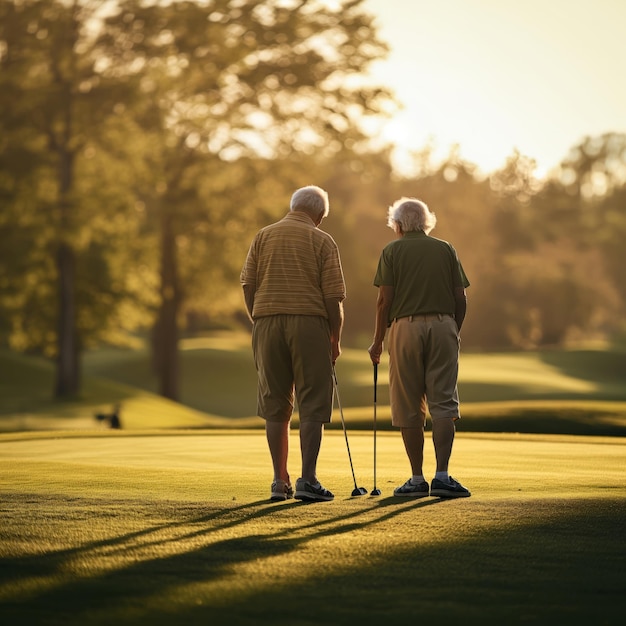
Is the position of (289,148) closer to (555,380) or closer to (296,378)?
(555,380)

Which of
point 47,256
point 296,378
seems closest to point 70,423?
point 47,256

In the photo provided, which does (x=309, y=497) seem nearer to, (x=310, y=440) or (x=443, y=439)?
(x=310, y=440)

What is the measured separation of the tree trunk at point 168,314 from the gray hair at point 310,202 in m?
32.3

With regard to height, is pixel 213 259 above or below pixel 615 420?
above

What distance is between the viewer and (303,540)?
6625 millimetres

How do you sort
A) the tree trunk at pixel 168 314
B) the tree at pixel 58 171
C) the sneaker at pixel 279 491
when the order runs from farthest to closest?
the tree trunk at pixel 168 314 → the tree at pixel 58 171 → the sneaker at pixel 279 491

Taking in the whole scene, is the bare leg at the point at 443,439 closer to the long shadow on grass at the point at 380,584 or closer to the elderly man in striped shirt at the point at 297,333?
the elderly man in striped shirt at the point at 297,333

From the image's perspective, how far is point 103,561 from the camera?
604cm

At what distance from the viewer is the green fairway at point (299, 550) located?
5.16 metres

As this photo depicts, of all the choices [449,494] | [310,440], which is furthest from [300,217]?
[449,494]

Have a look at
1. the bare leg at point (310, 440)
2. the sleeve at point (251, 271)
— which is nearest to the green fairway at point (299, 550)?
the bare leg at point (310, 440)

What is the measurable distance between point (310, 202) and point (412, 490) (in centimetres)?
218

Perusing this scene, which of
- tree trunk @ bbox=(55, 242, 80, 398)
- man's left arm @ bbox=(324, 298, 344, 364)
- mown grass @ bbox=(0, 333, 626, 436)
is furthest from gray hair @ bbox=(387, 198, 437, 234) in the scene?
tree trunk @ bbox=(55, 242, 80, 398)

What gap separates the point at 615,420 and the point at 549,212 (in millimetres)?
73859
